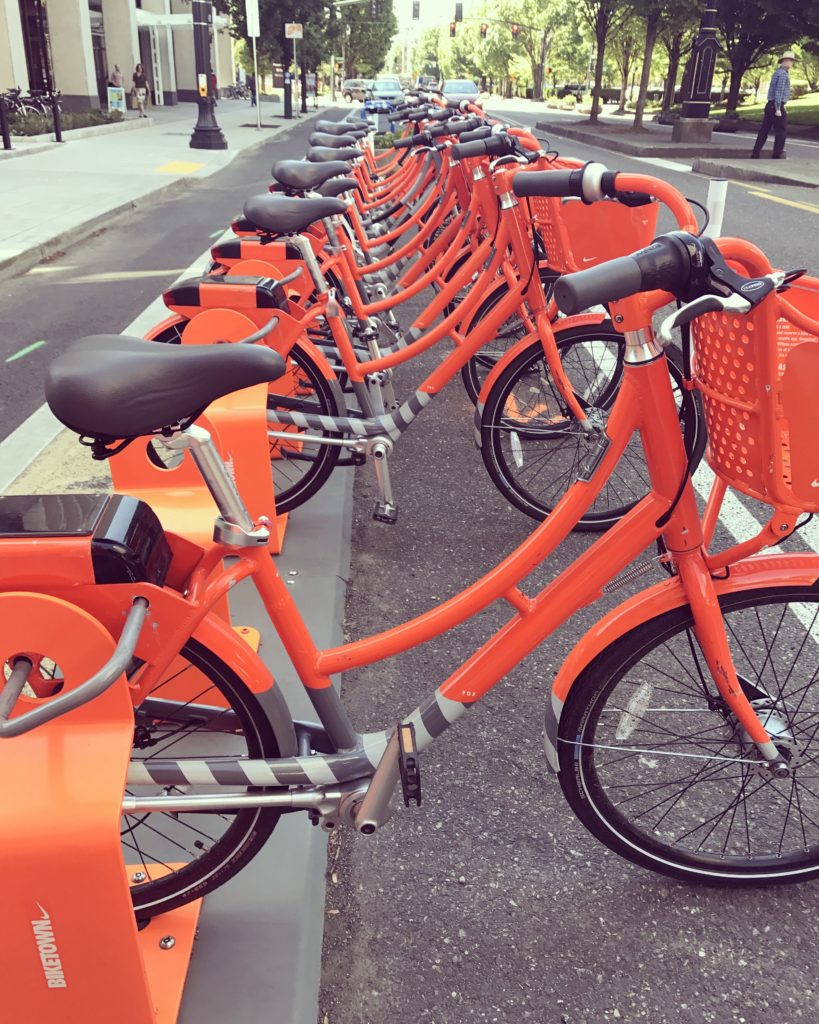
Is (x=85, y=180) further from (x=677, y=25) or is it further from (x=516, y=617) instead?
(x=677, y=25)

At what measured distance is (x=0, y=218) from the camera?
1045 centimetres

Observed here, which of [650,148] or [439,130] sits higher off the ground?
[439,130]

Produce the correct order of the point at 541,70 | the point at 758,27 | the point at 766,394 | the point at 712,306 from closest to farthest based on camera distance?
the point at 712,306
the point at 766,394
the point at 758,27
the point at 541,70

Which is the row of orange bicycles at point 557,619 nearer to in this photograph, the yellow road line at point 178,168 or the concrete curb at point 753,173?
the yellow road line at point 178,168

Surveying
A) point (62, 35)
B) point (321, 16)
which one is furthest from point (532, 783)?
point (321, 16)

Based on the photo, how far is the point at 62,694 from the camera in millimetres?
1362

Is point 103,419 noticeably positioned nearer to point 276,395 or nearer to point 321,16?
point 276,395

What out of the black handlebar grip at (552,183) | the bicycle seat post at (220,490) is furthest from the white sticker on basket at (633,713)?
the black handlebar grip at (552,183)

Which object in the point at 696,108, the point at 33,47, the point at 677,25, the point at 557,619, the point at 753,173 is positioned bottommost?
the point at 753,173

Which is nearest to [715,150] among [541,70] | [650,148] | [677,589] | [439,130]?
[650,148]

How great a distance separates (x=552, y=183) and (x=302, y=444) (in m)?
1.80

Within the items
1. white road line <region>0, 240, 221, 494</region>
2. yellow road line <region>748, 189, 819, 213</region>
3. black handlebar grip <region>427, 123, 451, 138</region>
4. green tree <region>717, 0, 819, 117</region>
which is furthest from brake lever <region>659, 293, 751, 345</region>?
green tree <region>717, 0, 819, 117</region>

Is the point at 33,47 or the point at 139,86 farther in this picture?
the point at 139,86

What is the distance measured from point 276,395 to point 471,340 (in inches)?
32.2
